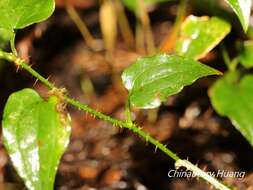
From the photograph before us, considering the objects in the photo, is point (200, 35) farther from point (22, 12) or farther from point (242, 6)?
point (22, 12)

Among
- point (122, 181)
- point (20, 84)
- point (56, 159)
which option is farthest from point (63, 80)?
point (56, 159)

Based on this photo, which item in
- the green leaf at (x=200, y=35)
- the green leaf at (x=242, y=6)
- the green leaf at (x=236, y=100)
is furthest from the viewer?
the green leaf at (x=200, y=35)

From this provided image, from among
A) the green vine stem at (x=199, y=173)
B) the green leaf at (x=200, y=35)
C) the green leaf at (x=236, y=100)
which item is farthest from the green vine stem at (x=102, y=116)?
the green leaf at (x=200, y=35)

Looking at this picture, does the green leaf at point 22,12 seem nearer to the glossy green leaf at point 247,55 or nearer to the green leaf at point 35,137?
the green leaf at point 35,137

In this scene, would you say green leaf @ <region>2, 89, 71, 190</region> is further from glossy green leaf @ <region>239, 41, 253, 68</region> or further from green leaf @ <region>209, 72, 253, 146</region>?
glossy green leaf @ <region>239, 41, 253, 68</region>

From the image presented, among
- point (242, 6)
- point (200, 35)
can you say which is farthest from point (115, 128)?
point (242, 6)

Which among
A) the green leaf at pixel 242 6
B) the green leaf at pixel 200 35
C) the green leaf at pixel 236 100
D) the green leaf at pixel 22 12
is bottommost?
the green leaf at pixel 236 100
